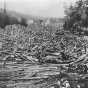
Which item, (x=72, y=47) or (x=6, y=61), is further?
(x=72, y=47)

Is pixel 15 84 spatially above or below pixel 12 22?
below

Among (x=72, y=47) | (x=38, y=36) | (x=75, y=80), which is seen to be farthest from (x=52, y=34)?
(x=75, y=80)

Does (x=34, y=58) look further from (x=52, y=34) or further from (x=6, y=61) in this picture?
(x=52, y=34)

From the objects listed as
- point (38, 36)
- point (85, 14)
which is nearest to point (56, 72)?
point (38, 36)

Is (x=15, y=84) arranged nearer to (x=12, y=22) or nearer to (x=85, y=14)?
(x=12, y=22)

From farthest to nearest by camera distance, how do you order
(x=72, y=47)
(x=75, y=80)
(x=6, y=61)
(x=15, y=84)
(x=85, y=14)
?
(x=85, y=14)
(x=72, y=47)
(x=6, y=61)
(x=75, y=80)
(x=15, y=84)

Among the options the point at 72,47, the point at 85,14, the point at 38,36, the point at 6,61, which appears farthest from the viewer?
the point at 85,14

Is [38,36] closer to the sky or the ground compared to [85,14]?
closer to the ground
